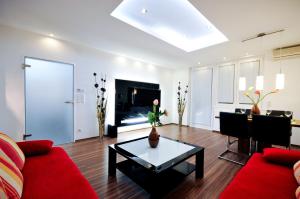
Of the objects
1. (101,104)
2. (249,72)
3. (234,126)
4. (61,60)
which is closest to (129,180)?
(234,126)

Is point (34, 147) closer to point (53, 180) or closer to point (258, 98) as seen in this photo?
point (53, 180)

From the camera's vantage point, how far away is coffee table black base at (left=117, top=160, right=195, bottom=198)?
1495mm

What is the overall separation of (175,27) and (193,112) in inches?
147

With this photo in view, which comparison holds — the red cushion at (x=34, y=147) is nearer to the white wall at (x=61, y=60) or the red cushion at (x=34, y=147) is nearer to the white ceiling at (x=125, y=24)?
the white wall at (x=61, y=60)

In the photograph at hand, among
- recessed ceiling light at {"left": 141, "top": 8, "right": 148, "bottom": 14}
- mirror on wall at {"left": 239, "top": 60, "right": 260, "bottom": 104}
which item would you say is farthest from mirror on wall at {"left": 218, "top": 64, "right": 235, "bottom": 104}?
recessed ceiling light at {"left": 141, "top": 8, "right": 148, "bottom": 14}

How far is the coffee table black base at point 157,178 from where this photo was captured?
4.91ft

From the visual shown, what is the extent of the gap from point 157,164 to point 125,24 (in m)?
2.38

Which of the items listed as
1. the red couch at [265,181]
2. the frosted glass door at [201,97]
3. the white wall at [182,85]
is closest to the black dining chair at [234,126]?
the red couch at [265,181]

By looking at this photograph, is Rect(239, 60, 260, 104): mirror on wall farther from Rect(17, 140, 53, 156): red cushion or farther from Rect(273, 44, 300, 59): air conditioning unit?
Rect(17, 140, 53, 156): red cushion

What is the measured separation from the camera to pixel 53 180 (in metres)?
1.20

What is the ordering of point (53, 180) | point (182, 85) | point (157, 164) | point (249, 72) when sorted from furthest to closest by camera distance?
point (182, 85), point (249, 72), point (157, 164), point (53, 180)

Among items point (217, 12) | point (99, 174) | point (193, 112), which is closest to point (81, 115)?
point (99, 174)

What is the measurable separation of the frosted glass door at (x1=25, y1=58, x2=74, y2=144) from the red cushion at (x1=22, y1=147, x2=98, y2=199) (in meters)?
1.94

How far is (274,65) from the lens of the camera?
3.89 metres
